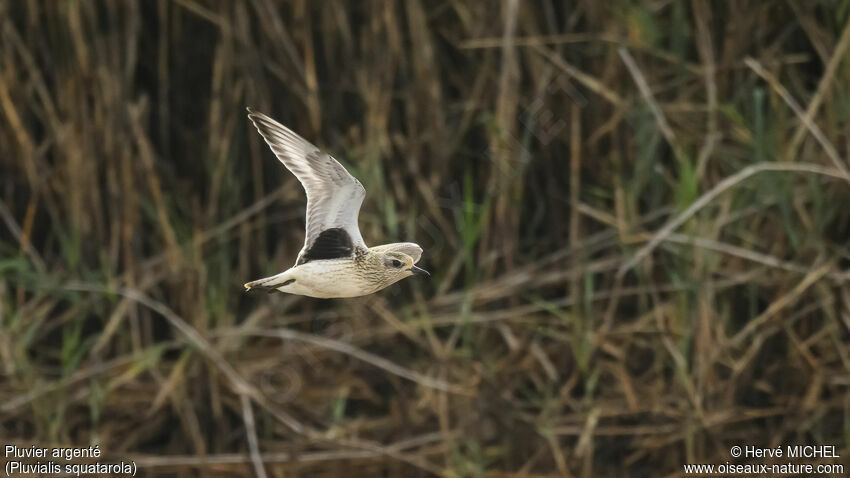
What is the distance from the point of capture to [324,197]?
8.38 feet

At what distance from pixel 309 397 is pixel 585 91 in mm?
1418

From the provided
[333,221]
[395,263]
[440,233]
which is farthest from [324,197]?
[440,233]

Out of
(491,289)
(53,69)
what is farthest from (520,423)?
(53,69)

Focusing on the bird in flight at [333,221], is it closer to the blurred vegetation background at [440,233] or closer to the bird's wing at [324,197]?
the bird's wing at [324,197]

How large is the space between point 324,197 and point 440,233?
1.75 m

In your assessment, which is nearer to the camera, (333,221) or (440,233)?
(333,221)

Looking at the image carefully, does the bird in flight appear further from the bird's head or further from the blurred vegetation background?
the blurred vegetation background

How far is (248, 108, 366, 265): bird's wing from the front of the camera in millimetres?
2508

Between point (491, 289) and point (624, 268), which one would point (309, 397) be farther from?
point (624, 268)

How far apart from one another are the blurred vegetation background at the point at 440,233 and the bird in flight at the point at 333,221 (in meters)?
1.43

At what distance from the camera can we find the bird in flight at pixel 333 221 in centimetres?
246

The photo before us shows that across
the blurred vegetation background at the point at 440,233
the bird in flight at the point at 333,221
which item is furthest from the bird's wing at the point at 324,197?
the blurred vegetation background at the point at 440,233

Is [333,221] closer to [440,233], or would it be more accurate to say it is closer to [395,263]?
[395,263]

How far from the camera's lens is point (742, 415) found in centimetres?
411
